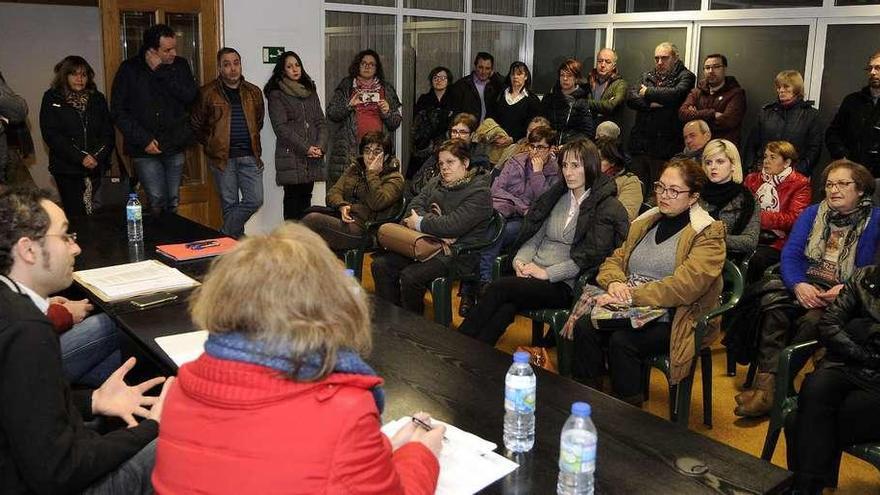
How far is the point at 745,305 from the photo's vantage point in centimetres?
367

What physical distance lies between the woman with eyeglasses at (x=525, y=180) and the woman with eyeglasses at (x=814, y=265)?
1755 millimetres

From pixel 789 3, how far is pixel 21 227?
19.4ft

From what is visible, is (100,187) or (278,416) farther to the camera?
(100,187)

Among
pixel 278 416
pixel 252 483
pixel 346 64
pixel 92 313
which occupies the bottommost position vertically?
pixel 92 313

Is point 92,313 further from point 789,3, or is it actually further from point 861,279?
point 789,3

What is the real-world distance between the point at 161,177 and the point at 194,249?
8.36ft

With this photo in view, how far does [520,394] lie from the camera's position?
1744 mm

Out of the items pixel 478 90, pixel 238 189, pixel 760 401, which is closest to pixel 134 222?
pixel 238 189

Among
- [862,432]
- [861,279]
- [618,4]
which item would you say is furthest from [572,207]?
[618,4]

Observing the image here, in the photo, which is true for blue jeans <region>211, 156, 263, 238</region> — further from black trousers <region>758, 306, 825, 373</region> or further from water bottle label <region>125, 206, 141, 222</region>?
black trousers <region>758, 306, 825, 373</region>

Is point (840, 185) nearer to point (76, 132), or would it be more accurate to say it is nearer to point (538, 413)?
point (538, 413)

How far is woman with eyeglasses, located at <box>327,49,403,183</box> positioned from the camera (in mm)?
6441

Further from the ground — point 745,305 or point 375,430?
point 375,430

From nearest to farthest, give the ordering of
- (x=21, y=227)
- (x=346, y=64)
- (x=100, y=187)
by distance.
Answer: (x=21, y=227)
(x=100, y=187)
(x=346, y=64)
